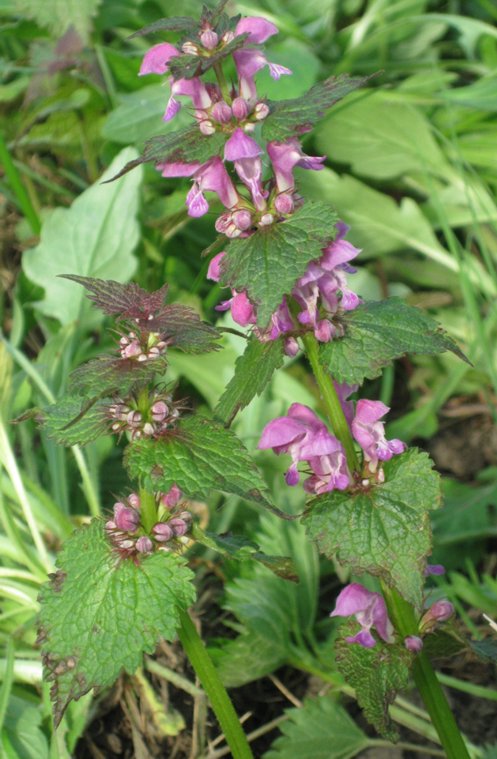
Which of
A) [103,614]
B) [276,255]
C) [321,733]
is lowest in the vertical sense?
[321,733]

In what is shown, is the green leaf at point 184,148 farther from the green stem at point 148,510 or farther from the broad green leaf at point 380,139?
the broad green leaf at point 380,139

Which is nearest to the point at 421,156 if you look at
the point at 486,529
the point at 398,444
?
the point at 486,529

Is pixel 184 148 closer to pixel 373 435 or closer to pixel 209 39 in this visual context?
pixel 209 39

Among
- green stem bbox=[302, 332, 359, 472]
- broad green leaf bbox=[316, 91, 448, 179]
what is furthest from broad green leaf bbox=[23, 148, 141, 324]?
green stem bbox=[302, 332, 359, 472]

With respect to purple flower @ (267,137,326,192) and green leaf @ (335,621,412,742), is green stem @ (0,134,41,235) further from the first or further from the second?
green leaf @ (335,621,412,742)

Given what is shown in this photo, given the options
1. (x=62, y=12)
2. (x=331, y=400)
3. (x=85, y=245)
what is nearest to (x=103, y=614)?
(x=331, y=400)

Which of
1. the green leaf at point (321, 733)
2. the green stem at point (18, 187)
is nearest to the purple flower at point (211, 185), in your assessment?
the green leaf at point (321, 733)
